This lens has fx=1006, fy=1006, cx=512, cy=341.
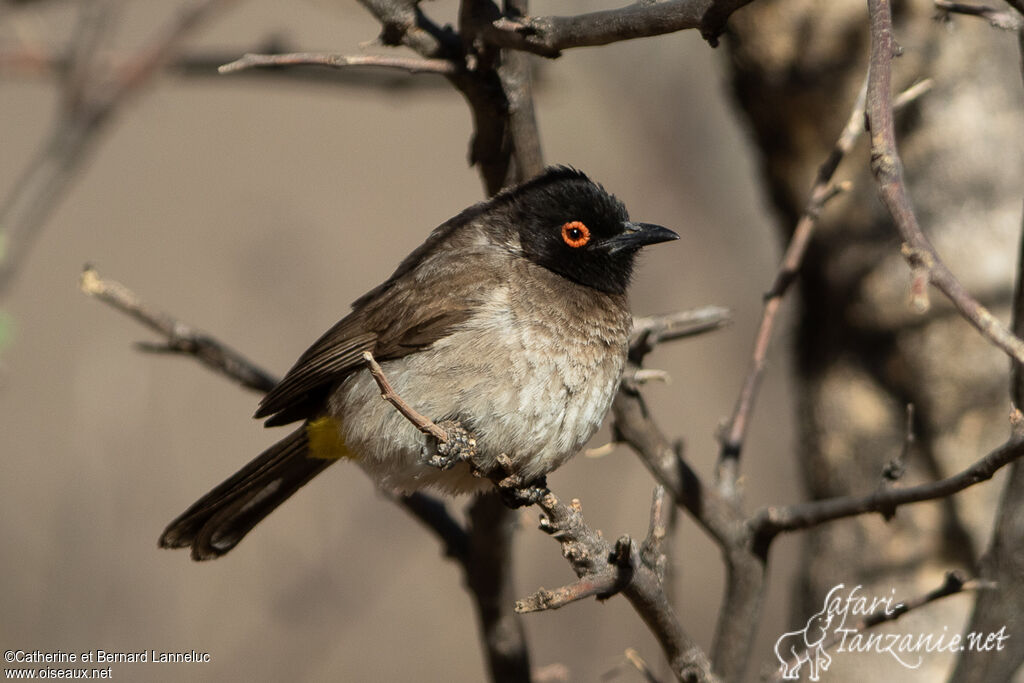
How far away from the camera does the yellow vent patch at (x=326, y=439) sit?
3.42 meters

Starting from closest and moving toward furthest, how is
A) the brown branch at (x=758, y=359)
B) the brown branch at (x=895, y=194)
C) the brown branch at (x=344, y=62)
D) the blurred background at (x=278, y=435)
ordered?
the brown branch at (x=895, y=194)
the brown branch at (x=344, y=62)
the brown branch at (x=758, y=359)
the blurred background at (x=278, y=435)

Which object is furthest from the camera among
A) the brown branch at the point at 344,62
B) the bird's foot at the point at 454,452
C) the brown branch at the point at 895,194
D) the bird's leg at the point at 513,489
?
the bird's foot at the point at 454,452

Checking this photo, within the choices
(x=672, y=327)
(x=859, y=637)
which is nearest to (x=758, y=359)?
(x=672, y=327)

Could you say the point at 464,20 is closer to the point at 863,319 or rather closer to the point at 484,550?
the point at 484,550

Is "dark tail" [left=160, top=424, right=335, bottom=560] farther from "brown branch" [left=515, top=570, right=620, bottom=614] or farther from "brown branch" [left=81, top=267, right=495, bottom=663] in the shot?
"brown branch" [left=515, top=570, right=620, bottom=614]

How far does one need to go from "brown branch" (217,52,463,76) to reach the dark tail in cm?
142

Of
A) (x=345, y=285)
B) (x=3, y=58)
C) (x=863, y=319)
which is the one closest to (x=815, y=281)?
(x=863, y=319)

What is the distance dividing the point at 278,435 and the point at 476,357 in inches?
177

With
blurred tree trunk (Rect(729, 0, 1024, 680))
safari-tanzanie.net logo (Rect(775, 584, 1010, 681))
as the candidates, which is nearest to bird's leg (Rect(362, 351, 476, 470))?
safari-tanzanie.net logo (Rect(775, 584, 1010, 681))

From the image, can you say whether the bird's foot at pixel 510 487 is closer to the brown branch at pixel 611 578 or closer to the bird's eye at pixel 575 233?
the brown branch at pixel 611 578

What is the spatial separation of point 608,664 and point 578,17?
336 cm

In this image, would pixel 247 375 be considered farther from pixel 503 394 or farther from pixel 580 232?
pixel 580 232

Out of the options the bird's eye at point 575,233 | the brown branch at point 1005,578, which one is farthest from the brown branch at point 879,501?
the bird's eye at point 575,233

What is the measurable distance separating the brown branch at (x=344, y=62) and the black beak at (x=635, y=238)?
969mm
